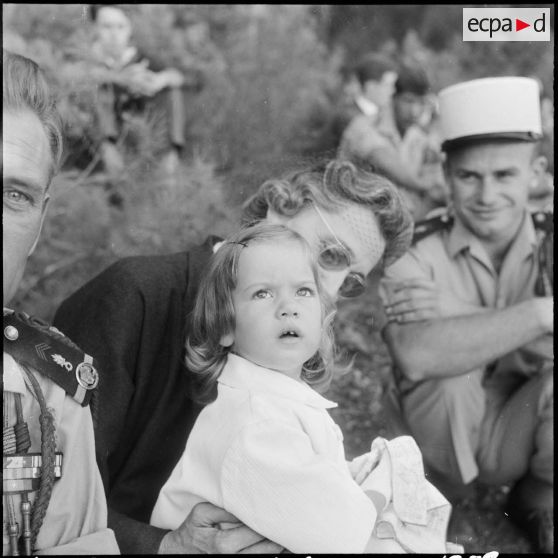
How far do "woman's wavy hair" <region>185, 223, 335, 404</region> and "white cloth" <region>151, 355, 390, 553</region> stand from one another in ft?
0.35

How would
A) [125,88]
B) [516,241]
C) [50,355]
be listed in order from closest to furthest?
[50,355]
[516,241]
[125,88]

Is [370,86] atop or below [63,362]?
atop

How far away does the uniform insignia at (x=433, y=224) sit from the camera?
9.53 ft

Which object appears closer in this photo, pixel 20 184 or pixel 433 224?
pixel 20 184

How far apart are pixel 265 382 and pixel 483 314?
3.19 ft

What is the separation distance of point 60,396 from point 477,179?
1.52 meters

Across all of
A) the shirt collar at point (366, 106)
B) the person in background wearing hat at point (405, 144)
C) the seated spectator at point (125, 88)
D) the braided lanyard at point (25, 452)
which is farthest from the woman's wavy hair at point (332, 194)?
the shirt collar at point (366, 106)

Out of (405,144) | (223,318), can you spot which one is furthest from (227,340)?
(405,144)

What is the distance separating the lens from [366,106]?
11.7 feet

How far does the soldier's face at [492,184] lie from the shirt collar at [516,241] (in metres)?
0.02

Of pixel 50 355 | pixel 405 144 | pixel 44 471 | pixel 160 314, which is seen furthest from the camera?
pixel 405 144

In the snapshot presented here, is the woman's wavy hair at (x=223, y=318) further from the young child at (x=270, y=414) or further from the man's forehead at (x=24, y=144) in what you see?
the man's forehead at (x=24, y=144)

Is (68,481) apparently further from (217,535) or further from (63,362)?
(217,535)

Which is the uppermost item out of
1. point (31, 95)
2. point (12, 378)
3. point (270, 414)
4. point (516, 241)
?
point (31, 95)
